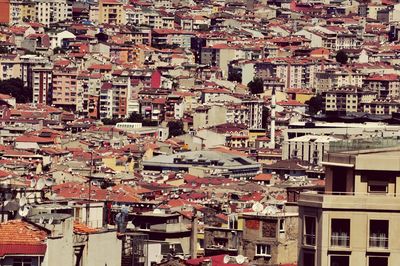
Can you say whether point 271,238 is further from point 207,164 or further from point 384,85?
point 384,85

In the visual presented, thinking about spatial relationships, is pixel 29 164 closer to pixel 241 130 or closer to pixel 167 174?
pixel 167 174

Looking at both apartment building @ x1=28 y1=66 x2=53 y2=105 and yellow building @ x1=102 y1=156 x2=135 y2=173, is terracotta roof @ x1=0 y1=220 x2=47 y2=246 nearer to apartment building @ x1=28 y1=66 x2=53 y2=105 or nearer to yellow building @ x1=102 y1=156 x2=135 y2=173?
yellow building @ x1=102 y1=156 x2=135 y2=173

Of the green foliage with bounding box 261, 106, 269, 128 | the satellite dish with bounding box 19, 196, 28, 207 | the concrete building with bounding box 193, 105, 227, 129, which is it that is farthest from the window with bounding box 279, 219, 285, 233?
the green foliage with bounding box 261, 106, 269, 128

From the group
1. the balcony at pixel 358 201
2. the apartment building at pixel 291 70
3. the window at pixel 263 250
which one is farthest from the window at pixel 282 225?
the apartment building at pixel 291 70

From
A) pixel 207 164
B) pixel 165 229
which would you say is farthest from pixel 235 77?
pixel 165 229

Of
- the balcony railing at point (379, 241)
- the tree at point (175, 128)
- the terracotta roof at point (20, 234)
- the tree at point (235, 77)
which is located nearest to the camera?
the balcony railing at point (379, 241)

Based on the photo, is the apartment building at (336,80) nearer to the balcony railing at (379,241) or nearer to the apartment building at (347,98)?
the apartment building at (347,98)
